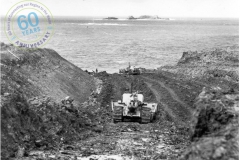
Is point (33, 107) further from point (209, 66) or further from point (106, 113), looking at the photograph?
point (209, 66)

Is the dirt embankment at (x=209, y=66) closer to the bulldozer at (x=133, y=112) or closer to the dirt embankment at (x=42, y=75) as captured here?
the dirt embankment at (x=42, y=75)

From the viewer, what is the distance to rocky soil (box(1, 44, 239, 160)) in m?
13.2

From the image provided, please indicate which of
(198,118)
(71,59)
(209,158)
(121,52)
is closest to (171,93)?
(198,118)

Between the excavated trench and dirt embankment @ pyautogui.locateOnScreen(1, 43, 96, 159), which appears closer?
the excavated trench

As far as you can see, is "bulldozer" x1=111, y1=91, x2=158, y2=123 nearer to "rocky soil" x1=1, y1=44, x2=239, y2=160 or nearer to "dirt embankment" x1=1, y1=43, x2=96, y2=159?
"rocky soil" x1=1, y1=44, x2=239, y2=160

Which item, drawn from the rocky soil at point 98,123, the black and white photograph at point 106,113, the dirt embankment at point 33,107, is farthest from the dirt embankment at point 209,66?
the dirt embankment at point 33,107

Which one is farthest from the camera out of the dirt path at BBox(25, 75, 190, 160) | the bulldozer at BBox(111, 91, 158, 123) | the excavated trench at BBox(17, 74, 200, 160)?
the bulldozer at BBox(111, 91, 158, 123)

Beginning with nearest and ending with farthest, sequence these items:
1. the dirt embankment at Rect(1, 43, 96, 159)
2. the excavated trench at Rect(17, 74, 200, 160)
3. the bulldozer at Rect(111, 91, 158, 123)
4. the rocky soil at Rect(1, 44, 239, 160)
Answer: the rocky soil at Rect(1, 44, 239, 160) → the excavated trench at Rect(17, 74, 200, 160) → the dirt embankment at Rect(1, 43, 96, 159) → the bulldozer at Rect(111, 91, 158, 123)

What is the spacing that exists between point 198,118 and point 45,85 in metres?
18.3

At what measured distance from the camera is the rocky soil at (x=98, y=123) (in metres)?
13.2

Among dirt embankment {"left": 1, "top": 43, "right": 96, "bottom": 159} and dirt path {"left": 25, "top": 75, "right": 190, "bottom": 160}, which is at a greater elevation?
dirt embankment {"left": 1, "top": 43, "right": 96, "bottom": 159}

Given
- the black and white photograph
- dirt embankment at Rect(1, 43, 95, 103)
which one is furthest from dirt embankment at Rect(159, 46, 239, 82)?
dirt embankment at Rect(1, 43, 95, 103)

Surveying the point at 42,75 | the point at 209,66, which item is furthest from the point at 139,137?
the point at 209,66

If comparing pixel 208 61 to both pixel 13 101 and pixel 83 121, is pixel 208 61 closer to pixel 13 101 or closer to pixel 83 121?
pixel 83 121
